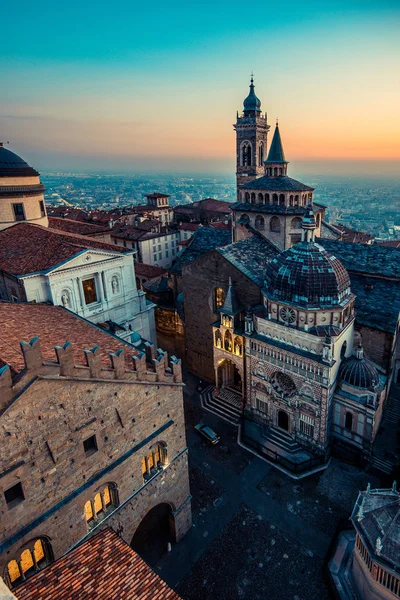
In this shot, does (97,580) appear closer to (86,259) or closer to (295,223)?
(86,259)

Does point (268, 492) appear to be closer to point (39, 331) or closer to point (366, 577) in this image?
Result: point (366, 577)

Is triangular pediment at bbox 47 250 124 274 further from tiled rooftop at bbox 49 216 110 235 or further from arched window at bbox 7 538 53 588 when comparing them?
arched window at bbox 7 538 53 588

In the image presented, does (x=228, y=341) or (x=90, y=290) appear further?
(x=228, y=341)

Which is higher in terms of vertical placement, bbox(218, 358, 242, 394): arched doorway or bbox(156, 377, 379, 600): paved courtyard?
bbox(218, 358, 242, 394): arched doorway

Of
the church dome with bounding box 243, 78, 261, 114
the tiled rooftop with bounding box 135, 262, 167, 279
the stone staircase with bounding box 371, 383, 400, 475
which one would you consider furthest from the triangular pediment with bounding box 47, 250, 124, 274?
the church dome with bounding box 243, 78, 261, 114

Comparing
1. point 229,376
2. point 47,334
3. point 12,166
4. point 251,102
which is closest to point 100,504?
point 47,334
